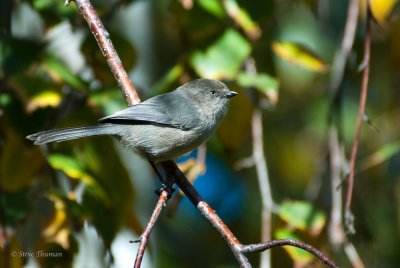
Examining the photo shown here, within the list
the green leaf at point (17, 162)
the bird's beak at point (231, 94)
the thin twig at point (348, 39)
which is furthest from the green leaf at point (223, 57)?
the green leaf at point (17, 162)

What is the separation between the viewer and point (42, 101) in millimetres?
3006

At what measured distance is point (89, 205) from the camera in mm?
2875

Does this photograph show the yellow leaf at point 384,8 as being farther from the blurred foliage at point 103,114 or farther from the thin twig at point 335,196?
the thin twig at point 335,196

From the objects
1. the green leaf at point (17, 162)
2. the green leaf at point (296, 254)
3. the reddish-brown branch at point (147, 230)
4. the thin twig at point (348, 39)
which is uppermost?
the green leaf at point (17, 162)

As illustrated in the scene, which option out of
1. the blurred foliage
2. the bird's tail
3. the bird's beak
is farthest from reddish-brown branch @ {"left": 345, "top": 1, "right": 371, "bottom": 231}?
the bird's tail

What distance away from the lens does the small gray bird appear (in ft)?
10.3

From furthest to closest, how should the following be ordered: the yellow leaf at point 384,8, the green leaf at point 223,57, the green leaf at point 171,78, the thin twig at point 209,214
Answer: the yellow leaf at point 384,8 < the green leaf at point 171,78 < the green leaf at point 223,57 < the thin twig at point 209,214

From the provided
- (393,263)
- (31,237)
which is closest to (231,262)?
(393,263)

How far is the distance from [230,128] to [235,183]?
263cm

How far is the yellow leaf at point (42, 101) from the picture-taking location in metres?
3.00

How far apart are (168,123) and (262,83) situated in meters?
0.66

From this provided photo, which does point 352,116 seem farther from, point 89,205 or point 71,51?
point 89,205

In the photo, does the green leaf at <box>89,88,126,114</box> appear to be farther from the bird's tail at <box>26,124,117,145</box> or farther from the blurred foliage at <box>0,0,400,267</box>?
the bird's tail at <box>26,124,117,145</box>

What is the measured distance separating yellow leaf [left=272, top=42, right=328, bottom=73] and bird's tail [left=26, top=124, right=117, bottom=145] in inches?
38.0
